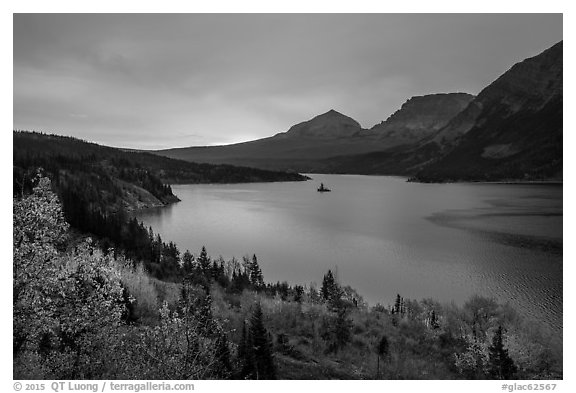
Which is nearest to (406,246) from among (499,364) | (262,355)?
(499,364)

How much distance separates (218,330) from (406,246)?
126 ft

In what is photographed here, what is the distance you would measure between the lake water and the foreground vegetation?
530 cm

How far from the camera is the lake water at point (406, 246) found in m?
32.8

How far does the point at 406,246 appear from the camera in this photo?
4888 cm

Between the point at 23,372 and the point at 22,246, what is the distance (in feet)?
11.3

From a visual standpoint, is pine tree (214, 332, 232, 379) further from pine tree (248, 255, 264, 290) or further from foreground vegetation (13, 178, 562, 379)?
pine tree (248, 255, 264, 290)

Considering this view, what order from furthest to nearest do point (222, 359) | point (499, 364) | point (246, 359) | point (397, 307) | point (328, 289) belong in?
point (328, 289) → point (397, 307) → point (499, 364) → point (246, 359) → point (222, 359)

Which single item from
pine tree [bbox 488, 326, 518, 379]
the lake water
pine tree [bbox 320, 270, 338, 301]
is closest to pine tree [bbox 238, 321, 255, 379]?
pine tree [bbox 488, 326, 518, 379]

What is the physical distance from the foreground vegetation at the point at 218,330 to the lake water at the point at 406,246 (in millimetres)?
5300

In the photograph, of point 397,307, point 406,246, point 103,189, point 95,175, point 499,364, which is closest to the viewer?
point 499,364

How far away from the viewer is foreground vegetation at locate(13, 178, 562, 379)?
30.4ft

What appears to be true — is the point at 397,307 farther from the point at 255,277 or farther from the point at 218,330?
the point at 218,330
